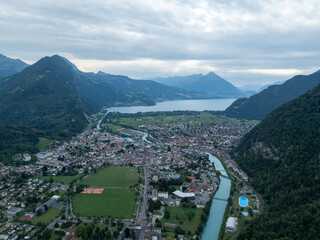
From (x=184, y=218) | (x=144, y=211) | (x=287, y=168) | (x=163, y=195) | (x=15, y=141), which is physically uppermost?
(x=287, y=168)

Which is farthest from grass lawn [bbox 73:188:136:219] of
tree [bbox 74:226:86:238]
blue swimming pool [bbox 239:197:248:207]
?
blue swimming pool [bbox 239:197:248:207]

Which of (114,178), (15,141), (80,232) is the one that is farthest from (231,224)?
(15,141)

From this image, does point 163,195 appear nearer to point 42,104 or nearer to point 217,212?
point 217,212

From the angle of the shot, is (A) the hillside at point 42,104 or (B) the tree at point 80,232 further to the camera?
(A) the hillside at point 42,104

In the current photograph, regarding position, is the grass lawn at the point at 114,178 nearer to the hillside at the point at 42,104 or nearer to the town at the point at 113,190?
the town at the point at 113,190

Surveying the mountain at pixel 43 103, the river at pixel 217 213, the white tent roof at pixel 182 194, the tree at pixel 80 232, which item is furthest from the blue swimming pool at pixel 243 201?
the mountain at pixel 43 103

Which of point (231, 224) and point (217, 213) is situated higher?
point (231, 224)

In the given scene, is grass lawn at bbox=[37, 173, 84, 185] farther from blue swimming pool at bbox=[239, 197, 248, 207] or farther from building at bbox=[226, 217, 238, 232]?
blue swimming pool at bbox=[239, 197, 248, 207]
